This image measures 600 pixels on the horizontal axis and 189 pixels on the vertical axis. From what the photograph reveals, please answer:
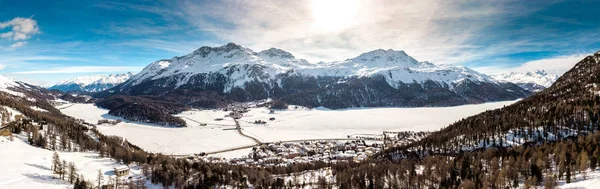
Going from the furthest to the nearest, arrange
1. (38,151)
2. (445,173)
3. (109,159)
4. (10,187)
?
(109,159), (38,151), (445,173), (10,187)

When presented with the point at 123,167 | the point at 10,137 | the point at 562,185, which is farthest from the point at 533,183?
the point at 10,137

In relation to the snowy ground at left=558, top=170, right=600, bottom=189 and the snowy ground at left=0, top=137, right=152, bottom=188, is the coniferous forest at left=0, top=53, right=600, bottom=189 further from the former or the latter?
the snowy ground at left=0, top=137, right=152, bottom=188

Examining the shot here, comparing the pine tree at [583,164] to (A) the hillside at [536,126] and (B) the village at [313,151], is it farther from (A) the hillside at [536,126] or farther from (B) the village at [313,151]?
(B) the village at [313,151]

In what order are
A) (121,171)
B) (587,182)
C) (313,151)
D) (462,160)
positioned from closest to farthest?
(587,182), (121,171), (462,160), (313,151)

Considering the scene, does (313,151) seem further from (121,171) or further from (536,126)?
(536,126)

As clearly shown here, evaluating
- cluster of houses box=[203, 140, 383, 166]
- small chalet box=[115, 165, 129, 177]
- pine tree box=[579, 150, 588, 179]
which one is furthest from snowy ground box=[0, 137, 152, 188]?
pine tree box=[579, 150, 588, 179]

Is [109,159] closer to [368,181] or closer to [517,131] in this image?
[368,181]

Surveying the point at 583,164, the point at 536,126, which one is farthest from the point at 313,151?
the point at 583,164

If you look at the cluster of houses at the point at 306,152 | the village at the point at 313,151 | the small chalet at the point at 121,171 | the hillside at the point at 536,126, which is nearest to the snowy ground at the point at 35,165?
the small chalet at the point at 121,171

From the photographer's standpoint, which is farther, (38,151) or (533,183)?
(38,151)
